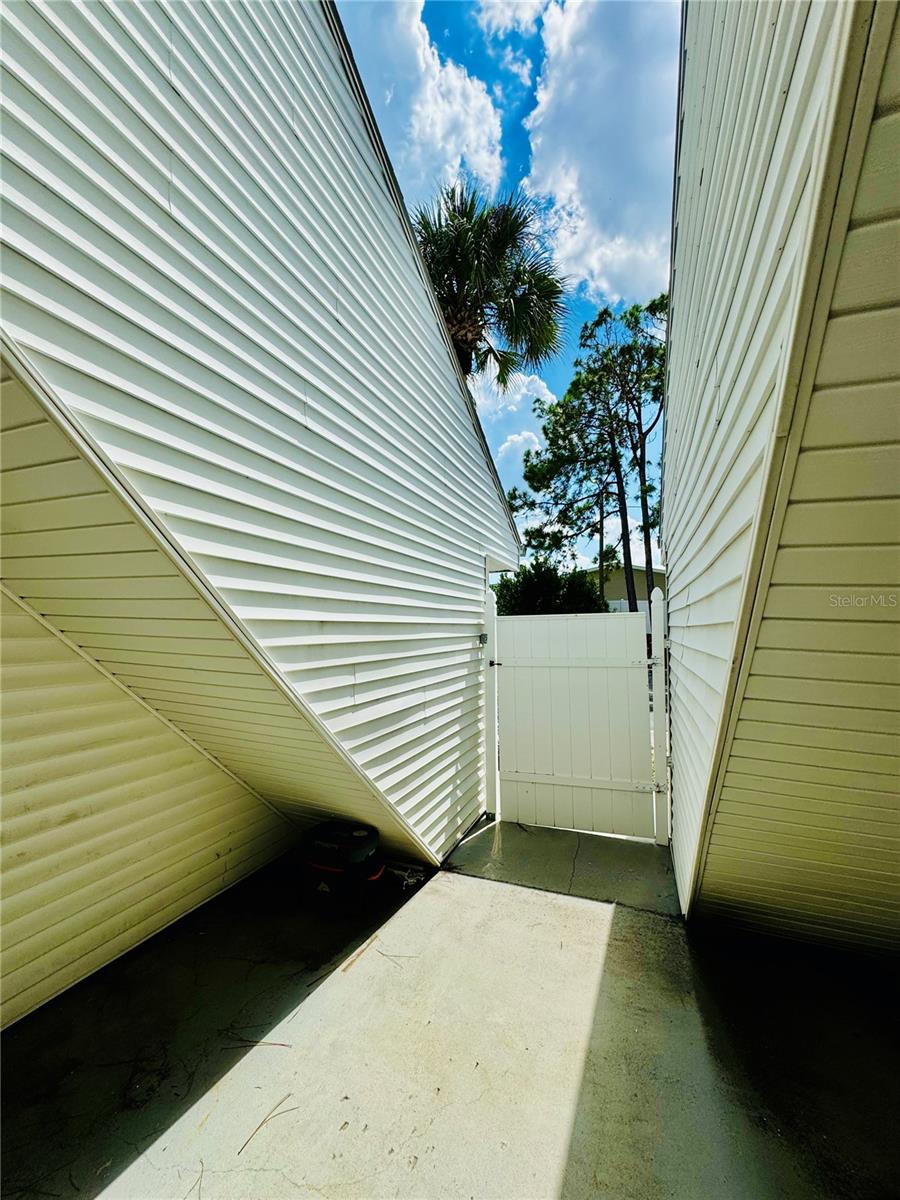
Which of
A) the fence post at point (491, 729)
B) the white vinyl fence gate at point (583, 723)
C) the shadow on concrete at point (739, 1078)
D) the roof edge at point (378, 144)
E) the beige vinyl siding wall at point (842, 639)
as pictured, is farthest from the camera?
the fence post at point (491, 729)

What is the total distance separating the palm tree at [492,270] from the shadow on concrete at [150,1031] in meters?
5.82

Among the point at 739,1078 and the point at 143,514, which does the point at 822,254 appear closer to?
the point at 143,514

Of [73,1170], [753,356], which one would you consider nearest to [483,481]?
[753,356]

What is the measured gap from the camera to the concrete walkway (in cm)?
151

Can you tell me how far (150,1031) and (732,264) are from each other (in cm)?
358

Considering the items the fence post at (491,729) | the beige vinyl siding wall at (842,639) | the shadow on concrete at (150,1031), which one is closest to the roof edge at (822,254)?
the beige vinyl siding wall at (842,639)

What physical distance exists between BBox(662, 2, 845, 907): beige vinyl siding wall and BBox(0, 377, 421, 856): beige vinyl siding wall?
155cm

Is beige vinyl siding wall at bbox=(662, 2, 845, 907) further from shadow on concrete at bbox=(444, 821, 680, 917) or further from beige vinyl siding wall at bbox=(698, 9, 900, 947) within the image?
shadow on concrete at bbox=(444, 821, 680, 917)

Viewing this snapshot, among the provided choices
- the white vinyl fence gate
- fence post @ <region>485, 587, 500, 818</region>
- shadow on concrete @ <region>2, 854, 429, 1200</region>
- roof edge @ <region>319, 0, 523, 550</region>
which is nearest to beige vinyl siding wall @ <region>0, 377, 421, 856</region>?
shadow on concrete @ <region>2, 854, 429, 1200</region>

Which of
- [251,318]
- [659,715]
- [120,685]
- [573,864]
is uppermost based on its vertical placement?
[251,318]

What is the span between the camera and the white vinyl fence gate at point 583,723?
392 centimetres

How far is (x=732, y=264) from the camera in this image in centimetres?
121

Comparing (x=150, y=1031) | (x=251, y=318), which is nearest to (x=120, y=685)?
(x=150, y=1031)

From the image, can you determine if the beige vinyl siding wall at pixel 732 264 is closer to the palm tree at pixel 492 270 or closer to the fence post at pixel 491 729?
the fence post at pixel 491 729
